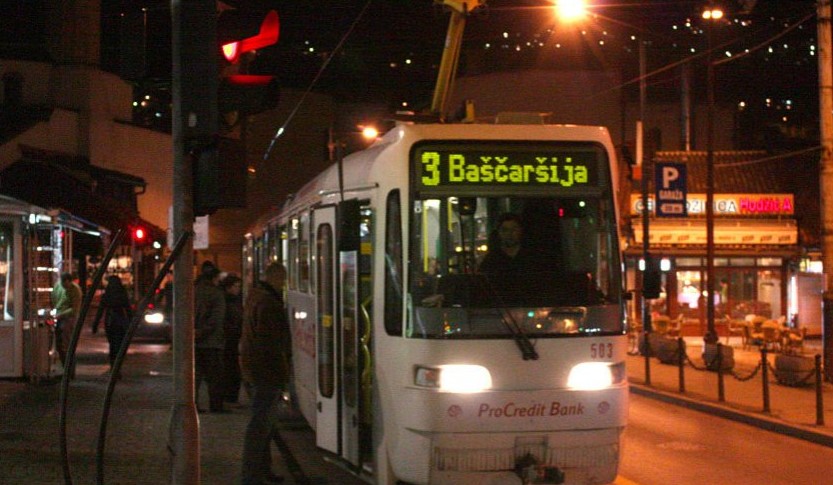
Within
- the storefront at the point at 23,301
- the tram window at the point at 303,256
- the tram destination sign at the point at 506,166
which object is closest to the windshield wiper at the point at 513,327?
the tram destination sign at the point at 506,166

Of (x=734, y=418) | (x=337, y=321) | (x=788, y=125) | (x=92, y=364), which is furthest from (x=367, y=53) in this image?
(x=337, y=321)

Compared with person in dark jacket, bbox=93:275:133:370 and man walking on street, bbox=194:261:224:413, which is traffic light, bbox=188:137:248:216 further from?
person in dark jacket, bbox=93:275:133:370

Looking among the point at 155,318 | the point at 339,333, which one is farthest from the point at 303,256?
the point at 155,318

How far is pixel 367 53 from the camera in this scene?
56.1 metres

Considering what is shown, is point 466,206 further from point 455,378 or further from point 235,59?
point 235,59

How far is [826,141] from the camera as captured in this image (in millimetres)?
18781

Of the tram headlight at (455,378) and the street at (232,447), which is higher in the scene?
the tram headlight at (455,378)

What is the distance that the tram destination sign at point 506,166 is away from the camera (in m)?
8.55

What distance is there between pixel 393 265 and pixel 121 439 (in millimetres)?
4969

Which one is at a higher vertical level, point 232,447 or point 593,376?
point 593,376

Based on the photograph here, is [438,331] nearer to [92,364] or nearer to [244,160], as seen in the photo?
[244,160]

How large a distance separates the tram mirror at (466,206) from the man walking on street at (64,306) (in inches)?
420

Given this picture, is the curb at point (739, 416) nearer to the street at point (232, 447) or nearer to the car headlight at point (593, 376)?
the street at point (232, 447)

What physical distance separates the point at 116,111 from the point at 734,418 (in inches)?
943
